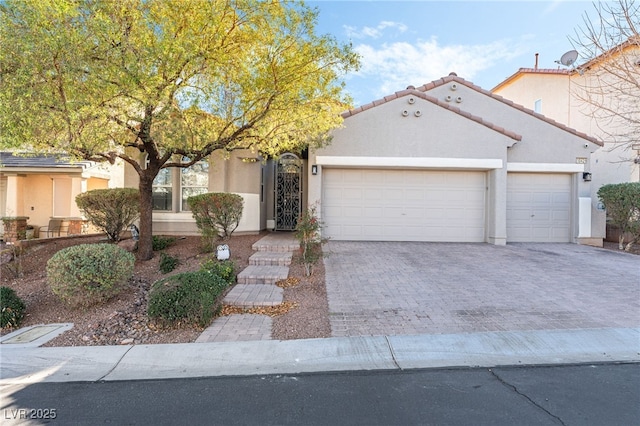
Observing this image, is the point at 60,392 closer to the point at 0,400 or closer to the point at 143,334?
the point at 0,400

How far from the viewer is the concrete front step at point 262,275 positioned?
23.6ft

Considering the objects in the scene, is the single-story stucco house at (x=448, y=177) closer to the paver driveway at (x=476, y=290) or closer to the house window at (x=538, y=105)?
the paver driveway at (x=476, y=290)

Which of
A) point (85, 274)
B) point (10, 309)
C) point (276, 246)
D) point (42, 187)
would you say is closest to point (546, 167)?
point (276, 246)

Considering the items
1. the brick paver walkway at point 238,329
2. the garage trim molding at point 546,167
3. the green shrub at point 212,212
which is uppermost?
the garage trim molding at point 546,167

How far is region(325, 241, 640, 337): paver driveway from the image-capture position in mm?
5219

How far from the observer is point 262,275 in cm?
732

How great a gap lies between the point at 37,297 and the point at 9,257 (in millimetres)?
3795

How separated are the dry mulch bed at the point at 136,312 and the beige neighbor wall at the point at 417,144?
4474mm

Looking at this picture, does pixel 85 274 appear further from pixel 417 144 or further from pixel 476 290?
pixel 417 144

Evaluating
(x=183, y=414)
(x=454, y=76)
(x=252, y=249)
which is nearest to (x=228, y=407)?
(x=183, y=414)

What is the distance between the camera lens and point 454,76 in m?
13.8

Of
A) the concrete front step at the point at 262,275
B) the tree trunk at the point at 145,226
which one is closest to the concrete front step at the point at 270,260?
the concrete front step at the point at 262,275

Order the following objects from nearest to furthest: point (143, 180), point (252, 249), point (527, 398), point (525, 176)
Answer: point (527, 398), point (143, 180), point (252, 249), point (525, 176)

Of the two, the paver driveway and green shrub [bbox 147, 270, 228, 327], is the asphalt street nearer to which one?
the paver driveway
